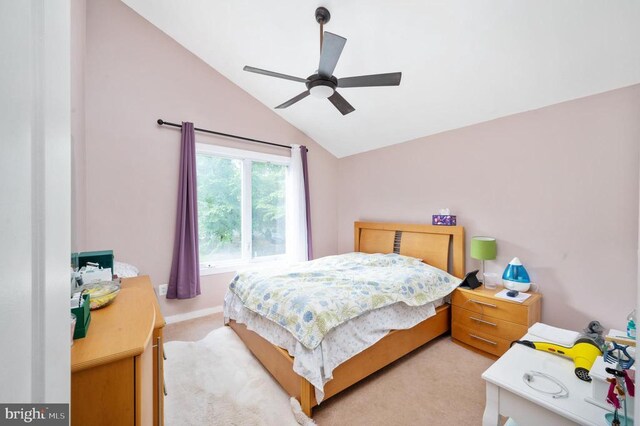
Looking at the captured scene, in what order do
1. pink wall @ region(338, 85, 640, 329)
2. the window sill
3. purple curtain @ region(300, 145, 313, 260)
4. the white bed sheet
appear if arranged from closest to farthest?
the white bed sheet < pink wall @ region(338, 85, 640, 329) < the window sill < purple curtain @ region(300, 145, 313, 260)

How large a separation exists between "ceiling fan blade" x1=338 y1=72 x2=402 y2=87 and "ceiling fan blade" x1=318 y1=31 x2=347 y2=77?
0.16 metres

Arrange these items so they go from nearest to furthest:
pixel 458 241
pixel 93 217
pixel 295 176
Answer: pixel 93 217, pixel 458 241, pixel 295 176

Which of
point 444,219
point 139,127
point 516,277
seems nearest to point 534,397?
point 516,277

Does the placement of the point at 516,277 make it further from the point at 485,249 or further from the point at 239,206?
the point at 239,206

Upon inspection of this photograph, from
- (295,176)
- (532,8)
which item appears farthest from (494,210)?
(295,176)

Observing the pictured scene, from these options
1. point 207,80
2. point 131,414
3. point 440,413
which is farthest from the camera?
point 207,80

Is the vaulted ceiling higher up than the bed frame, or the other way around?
the vaulted ceiling

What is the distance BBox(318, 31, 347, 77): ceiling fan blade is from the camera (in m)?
1.52

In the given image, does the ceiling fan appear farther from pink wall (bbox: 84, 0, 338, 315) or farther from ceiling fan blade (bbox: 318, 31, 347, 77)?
pink wall (bbox: 84, 0, 338, 315)

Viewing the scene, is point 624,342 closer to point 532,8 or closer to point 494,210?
point 494,210

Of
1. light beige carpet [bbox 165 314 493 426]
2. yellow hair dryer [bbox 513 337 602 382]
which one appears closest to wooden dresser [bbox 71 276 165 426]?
light beige carpet [bbox 165 314 493 426]

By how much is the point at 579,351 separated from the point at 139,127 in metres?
4.19

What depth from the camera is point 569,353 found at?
1494mm

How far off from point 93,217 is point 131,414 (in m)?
2.50
